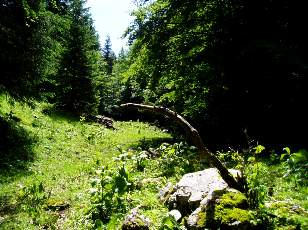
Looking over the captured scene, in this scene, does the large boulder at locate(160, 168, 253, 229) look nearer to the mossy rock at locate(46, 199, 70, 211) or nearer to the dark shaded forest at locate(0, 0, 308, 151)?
the mossy rock at locate(46, 199, 70, 211)

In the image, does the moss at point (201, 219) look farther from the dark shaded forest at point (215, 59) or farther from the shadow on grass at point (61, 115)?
the shadow on grass at point (61, 115)

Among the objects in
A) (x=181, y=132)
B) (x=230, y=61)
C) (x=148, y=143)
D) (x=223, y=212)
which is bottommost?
(x=148, y=143)

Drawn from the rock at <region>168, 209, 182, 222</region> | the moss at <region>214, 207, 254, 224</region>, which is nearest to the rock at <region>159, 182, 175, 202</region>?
the rock at <region>168, 209, 182, 222</region>

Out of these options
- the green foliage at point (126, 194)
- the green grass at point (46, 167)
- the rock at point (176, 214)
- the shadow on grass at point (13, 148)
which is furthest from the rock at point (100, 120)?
the rock at point (176, 214)

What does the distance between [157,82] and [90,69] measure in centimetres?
1228

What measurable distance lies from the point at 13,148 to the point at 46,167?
7.51 ft

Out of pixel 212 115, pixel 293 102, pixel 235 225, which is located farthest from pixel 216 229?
pixel 212 115

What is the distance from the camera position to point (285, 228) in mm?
5375

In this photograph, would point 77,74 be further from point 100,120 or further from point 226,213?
point 226,213

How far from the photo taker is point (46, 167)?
14.6 metres

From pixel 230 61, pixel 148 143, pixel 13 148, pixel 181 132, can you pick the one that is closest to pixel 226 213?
pixel 230 61

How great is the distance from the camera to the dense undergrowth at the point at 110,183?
5930mm

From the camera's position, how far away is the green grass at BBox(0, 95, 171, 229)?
351 inches

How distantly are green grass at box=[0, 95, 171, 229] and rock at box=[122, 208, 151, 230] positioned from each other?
1.60m
